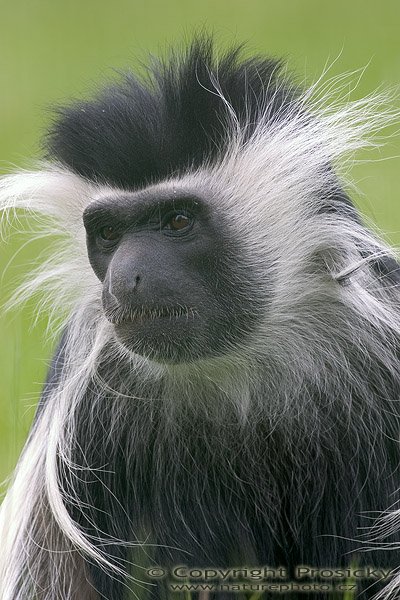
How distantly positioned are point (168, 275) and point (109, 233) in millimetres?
283

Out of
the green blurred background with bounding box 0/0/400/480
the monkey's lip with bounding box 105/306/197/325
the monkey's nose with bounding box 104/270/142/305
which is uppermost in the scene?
the monkey's nose with bounding box 104/270/142/305

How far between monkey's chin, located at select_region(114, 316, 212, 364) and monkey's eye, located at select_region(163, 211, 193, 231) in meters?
0.20

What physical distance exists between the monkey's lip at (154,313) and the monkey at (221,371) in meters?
0.03

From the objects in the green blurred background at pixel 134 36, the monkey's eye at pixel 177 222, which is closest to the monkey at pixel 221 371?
the monkey's eye at pixel 177 222

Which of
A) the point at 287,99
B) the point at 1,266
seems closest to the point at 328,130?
the point at 287,99

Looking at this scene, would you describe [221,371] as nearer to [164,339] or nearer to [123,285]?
[164,339]

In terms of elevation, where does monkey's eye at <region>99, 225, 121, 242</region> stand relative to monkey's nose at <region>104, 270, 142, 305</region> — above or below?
above

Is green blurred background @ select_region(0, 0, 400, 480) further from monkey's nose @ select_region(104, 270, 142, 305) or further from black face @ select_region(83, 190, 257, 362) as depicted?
monkey's nose @ select_region(104, 270, 142, 305)

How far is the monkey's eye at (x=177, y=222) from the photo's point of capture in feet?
9.02

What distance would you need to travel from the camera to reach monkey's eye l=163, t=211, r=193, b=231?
2748 mm

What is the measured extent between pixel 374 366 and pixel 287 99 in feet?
2.13

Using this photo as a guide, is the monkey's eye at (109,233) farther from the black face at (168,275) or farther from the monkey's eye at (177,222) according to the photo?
the monkey's eye at (177,222)

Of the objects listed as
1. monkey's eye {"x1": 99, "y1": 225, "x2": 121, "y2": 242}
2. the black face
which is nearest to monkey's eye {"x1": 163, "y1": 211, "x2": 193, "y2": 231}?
the black face

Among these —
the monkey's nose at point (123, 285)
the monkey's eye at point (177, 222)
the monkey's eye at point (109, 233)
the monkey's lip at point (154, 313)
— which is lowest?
the monkey's lip at point (154, 313)
